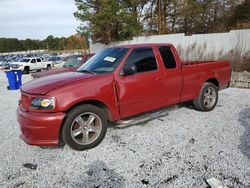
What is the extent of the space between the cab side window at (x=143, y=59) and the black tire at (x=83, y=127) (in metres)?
1.17

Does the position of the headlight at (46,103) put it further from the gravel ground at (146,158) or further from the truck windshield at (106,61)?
the truck windshield at (106,61)

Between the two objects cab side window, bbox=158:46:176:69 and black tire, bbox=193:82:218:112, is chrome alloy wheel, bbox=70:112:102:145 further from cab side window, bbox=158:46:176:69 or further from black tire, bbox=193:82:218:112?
black tire, bbox=193:82:218:112

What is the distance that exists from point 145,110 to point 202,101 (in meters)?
1.88

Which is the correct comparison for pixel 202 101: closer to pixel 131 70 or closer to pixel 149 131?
pixel 149 131

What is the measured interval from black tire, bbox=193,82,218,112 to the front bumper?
3521 millimetres

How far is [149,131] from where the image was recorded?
4.62 m

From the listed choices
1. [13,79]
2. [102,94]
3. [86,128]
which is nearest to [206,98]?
[102,94]

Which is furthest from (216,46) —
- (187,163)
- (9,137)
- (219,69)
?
(9,137)

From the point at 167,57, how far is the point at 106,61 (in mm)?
1406

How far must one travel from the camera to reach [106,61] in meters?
4.47

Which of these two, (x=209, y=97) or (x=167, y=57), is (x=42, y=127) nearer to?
(x=167, y=57)

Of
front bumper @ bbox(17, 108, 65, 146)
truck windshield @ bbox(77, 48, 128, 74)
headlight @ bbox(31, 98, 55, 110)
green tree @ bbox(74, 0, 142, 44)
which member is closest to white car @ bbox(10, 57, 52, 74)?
green tree @ bbox(74, 0, 142, 44)

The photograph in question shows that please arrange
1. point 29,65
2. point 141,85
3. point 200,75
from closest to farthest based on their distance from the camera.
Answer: point 141,85 < point 200,75 < point 29,65

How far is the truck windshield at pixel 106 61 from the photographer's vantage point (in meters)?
4.27
